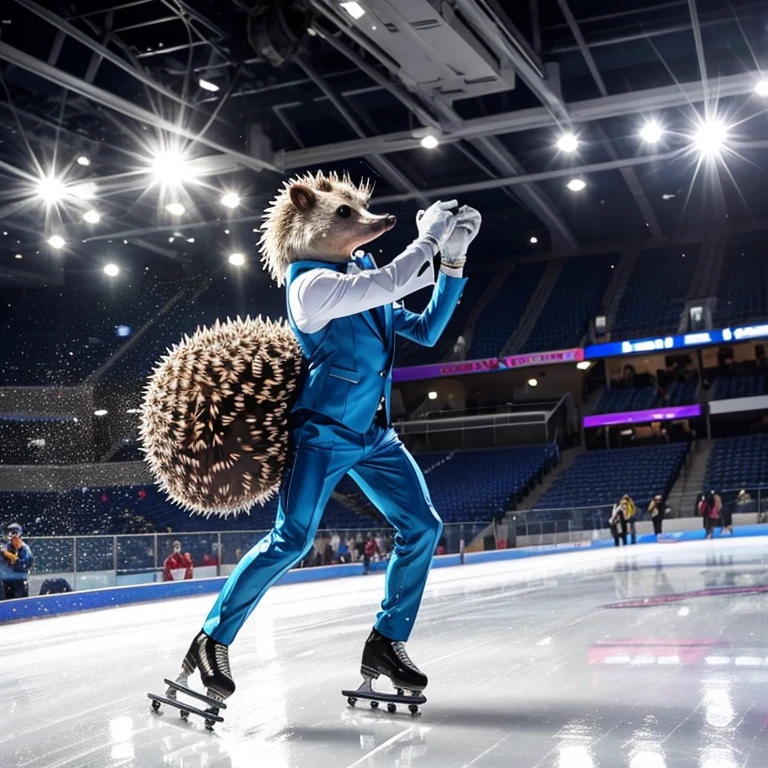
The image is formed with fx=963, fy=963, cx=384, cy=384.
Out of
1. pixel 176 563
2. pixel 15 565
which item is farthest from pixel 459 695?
pixel 176 563

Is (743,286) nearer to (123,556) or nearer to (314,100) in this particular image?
(314,100)

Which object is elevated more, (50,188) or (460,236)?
(50,188)

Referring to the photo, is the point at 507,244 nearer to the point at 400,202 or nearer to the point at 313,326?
the point at 400,202

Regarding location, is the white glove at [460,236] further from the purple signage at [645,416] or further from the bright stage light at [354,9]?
the purple signage at [645,416]

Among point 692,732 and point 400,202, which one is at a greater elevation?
point 400,202

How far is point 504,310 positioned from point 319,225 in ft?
95.7

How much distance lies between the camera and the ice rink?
6.75ft

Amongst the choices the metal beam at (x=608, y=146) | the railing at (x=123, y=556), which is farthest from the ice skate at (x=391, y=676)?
the metal beam at (x=608, y=146)

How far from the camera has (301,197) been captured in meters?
2.86

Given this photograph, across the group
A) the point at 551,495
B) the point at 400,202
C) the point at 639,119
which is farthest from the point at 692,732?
the point at 551,495

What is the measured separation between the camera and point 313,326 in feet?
8.64

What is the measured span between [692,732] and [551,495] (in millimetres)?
22963

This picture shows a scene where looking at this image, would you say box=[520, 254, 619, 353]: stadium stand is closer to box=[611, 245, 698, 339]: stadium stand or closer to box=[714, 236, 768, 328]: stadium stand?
box=[611, 245, 698, 339]: stadium stand

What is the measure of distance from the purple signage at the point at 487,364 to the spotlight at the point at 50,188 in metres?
14.5
